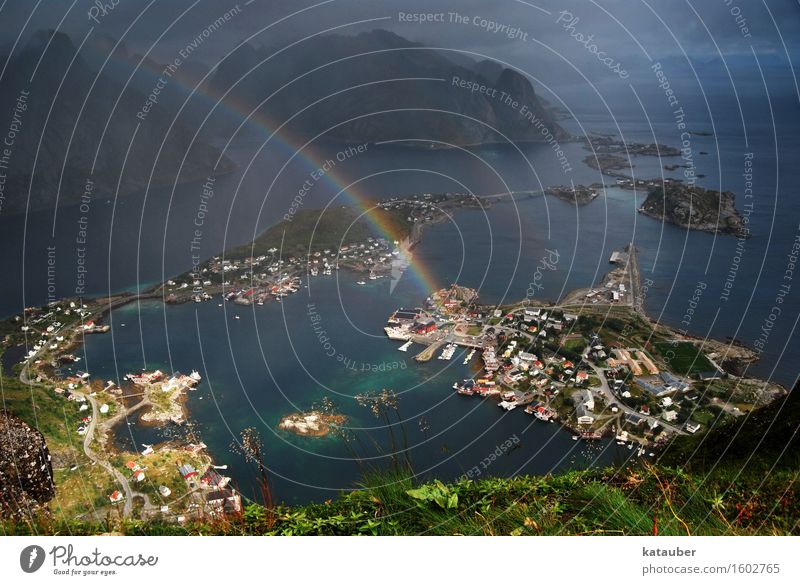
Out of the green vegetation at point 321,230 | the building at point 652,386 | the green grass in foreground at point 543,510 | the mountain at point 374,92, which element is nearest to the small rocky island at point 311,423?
the green vegetation at point 321,230

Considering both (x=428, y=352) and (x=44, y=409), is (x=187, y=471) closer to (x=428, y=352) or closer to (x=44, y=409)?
(x=44, y=409)

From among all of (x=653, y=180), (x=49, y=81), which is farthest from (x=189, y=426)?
(x=49, y=81)

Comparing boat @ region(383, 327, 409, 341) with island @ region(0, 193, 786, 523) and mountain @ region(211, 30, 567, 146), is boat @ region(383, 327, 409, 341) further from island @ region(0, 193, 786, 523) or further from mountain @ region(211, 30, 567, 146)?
mountain @ region(211, 30, 567, 146)

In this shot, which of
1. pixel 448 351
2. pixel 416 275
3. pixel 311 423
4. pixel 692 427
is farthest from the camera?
pixel 416 275

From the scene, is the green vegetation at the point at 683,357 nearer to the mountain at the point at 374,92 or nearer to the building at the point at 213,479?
the mountain at the point at 374,92

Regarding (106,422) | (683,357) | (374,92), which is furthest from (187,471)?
(374,92)
